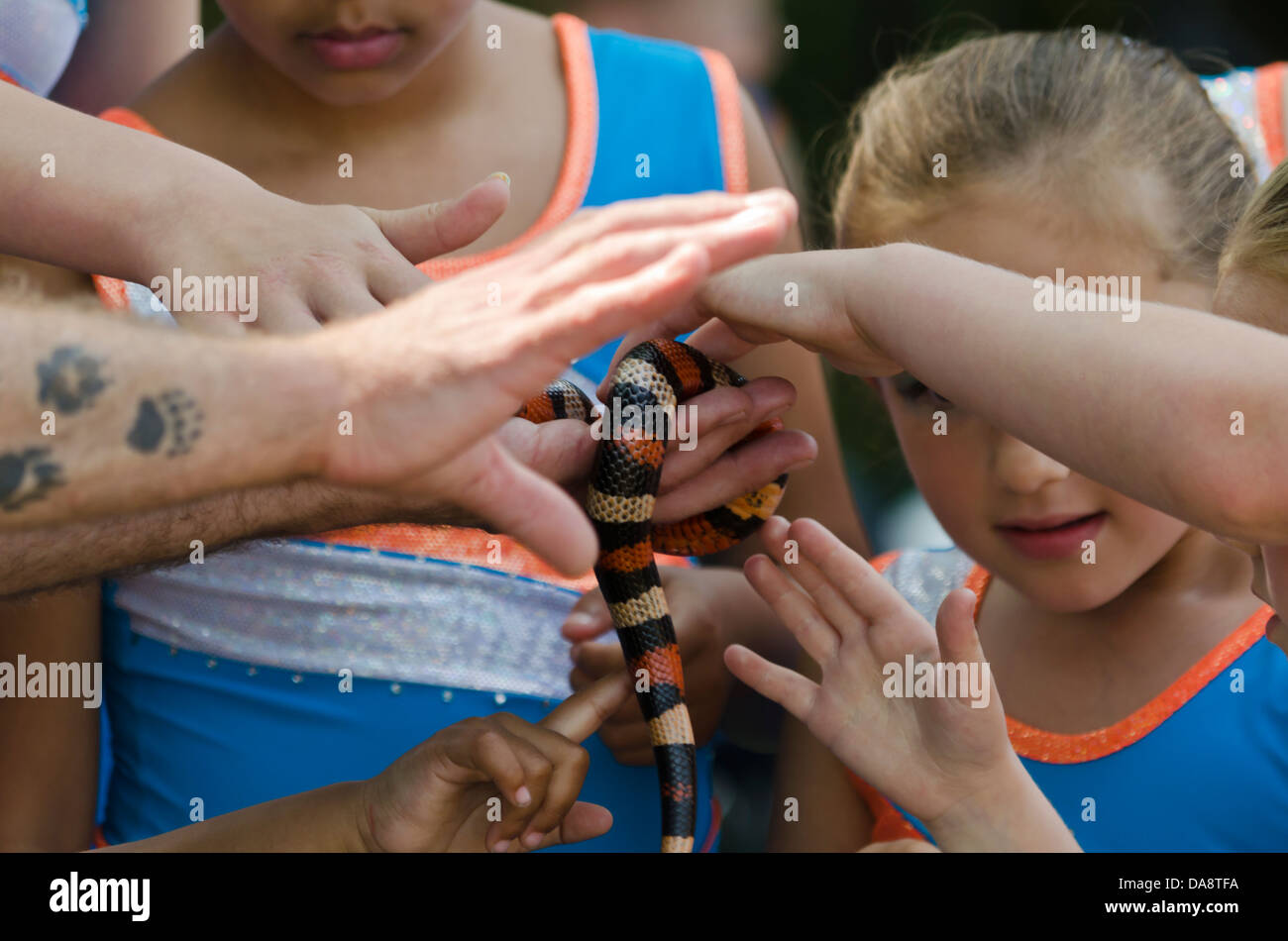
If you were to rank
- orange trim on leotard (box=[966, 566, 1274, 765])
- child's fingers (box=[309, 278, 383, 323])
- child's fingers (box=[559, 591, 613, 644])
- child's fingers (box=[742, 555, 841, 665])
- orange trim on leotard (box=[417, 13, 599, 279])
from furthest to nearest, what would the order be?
orange trim on leotard (box=[417, 13, 599, 279]) < orange trim on leotard (box=[966, 566, 1274, 765]) < child's fingers (box=[559, 591, 613, 644]) < child's fingers (box=[742, 555, 841, 665]) < child's fingers (box=[309, 278, 383, 323])

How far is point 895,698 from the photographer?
4.93 feet

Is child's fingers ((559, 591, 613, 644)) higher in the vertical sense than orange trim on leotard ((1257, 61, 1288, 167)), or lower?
lower

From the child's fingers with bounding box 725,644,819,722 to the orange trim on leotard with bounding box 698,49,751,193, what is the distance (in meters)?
0.88

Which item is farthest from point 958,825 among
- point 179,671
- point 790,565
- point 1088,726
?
point 179,671

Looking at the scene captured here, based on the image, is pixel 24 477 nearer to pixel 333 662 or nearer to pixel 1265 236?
pixel 333 662

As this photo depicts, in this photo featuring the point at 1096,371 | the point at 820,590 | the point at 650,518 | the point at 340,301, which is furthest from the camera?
the point at 820,590

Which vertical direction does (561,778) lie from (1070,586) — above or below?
below

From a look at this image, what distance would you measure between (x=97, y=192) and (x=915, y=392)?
127 cm

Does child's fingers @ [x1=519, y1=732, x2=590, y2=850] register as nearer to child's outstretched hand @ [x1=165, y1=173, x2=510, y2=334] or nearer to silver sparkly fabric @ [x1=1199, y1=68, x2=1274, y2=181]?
child's outstretched hand @ [x1=165, y1=173, x2=510, y2=334]

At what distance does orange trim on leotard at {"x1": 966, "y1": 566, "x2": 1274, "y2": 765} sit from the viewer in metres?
1.81

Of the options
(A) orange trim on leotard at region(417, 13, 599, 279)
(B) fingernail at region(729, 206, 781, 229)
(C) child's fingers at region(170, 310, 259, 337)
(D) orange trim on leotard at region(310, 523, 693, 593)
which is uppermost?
(A) orange trim on leotard at region(417, 13, 599, 279)

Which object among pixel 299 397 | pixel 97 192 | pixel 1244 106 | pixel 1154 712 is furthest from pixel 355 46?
pixel 1244 106

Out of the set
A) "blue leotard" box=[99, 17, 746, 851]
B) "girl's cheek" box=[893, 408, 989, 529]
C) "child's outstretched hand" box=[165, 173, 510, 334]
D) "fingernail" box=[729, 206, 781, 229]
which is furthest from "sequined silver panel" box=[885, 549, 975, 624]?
"fingernail" box=[729, 206, 781, 229]

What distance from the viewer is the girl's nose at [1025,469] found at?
5.72ft
